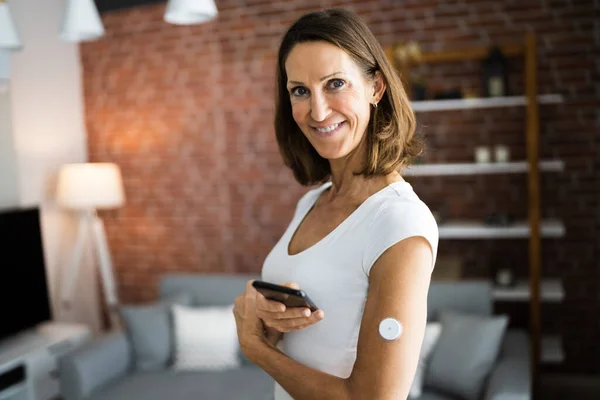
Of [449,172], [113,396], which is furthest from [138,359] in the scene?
[449,172]

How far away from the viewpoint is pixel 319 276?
985mm

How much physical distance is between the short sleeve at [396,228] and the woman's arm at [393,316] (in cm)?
1

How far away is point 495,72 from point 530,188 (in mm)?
677

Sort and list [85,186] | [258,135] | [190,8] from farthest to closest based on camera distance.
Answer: [258,135] → [85,186] → [190,8]

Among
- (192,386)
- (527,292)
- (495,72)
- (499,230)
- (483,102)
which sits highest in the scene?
(495,72)

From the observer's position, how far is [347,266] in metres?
0.95

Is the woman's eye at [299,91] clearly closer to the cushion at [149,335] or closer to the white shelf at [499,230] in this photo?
the white shelf at [499,230]

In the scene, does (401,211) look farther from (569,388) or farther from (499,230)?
(569,388)

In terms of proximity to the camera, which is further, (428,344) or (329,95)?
(428,344)

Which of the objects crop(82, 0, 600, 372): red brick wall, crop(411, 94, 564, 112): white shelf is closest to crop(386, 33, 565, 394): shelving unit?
crop(411, 94, 564, 112): white shelf

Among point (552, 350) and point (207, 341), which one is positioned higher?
point (207, 341)

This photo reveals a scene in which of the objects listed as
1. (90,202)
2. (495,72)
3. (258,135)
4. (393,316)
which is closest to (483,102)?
(495,72)

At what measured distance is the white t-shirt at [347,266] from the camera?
90cm

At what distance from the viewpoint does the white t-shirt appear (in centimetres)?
90
